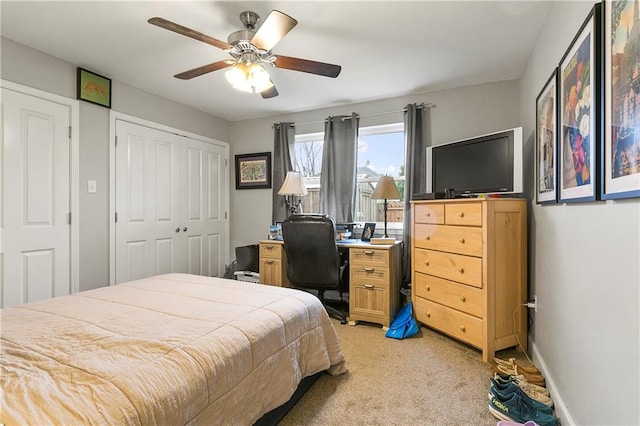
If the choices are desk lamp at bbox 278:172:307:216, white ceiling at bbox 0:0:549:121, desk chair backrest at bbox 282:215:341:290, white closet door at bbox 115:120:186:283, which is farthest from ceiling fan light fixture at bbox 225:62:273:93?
white closet door at bbox 115:120:186:283

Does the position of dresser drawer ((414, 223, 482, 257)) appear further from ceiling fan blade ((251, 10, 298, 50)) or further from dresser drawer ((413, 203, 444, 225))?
ceiling fan blade ((251, 10, 298, 50))

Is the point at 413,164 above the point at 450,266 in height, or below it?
above

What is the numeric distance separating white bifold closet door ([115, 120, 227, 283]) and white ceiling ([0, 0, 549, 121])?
2.17 feet

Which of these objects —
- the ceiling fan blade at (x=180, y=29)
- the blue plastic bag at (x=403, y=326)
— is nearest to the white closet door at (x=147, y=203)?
the ceiling fan blade at (x=180, y=29)

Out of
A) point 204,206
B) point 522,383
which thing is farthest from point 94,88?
point 522,383

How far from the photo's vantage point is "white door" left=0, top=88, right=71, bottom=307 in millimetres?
2311

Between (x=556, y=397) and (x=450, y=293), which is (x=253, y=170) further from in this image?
(x=556, y=397)

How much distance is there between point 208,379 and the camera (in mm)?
1066

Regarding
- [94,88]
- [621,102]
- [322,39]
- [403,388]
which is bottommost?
[403,388]

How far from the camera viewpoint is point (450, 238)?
2439 mm

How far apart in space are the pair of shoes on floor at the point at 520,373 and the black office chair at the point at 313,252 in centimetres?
137

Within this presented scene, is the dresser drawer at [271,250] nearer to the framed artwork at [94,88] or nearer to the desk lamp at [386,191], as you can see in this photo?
the desk lamp at [386,191]

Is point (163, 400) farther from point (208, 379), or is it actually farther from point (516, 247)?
point (516, 247)

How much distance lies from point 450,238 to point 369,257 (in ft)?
2.50
